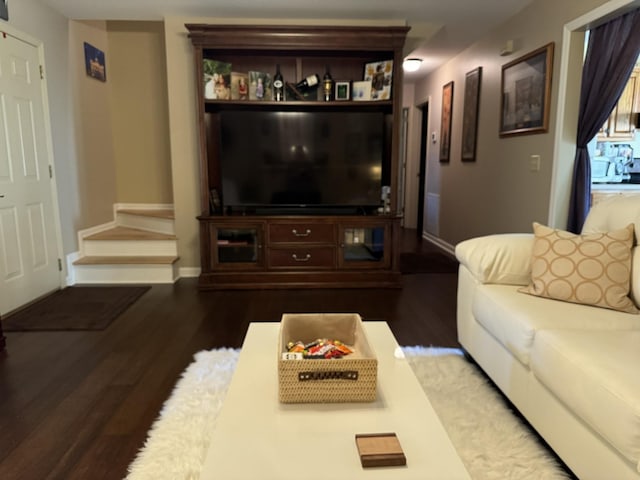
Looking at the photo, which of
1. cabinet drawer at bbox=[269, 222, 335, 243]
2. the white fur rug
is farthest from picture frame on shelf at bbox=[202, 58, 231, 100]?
the white fur rug

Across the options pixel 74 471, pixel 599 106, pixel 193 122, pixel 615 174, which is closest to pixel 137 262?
pixel 193 122

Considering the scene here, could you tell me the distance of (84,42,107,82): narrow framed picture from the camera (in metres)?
4.48

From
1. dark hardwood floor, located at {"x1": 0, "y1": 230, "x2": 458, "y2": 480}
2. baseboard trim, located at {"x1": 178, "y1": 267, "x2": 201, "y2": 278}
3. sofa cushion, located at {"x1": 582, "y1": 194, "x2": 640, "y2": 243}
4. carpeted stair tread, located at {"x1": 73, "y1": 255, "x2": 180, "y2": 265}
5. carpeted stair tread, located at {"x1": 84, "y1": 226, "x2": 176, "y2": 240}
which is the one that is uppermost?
sofa cushion, located at {"x1": 582, "y1": 194, "x2": 640, "y2": 243}

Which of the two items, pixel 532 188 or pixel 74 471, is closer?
pixel 74 471

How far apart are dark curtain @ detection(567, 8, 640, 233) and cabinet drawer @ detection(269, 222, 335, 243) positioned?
6.36 ft

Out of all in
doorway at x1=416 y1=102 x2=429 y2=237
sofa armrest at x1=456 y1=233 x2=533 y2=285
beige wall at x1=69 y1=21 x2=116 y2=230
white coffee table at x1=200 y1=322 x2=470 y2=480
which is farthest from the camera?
doorway at x1=416 y1=102 x2=429 y2=237

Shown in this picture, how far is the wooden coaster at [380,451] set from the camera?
3.34 feet

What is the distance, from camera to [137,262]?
4.16m

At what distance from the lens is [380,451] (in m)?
1.04

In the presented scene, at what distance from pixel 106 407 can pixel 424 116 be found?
20.9 ft

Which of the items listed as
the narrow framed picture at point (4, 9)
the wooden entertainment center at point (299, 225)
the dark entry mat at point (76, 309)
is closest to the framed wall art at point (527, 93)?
the wooden entertainment center at point (299, 225)

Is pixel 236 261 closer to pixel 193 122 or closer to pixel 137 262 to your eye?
pixel 137 262

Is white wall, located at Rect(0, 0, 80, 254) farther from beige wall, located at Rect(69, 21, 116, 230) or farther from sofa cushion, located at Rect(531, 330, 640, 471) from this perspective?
sofa cushion, located at Rect(531, 330, 640, 471)

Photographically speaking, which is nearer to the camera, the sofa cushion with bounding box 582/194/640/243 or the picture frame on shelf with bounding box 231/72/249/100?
the sofa cushion with bounding box 582/194/640/243
